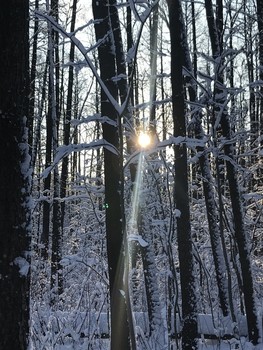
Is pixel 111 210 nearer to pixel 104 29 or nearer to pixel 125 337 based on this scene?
pixel 125 337

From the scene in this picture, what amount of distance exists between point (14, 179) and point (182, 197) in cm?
425

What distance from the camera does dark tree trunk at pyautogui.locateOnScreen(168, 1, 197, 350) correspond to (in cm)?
647

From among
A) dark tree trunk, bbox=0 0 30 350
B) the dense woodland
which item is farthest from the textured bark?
dark tree trunk, bbox=0 0 30 350

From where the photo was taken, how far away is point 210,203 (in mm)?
10180

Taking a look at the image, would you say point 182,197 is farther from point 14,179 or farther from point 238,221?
point 14,179

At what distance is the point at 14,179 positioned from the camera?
9.43ft

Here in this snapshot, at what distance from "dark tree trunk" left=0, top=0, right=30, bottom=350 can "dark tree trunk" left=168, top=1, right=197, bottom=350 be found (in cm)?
385

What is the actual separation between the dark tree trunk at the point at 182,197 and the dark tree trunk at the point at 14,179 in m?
3.85

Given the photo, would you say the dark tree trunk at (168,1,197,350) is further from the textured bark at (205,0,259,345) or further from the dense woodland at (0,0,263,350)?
the textured bark at (205,0,259,345)

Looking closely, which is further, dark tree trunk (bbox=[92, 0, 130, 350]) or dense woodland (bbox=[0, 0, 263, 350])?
dark tree trunk (bbox=[92, 0, 130, 350])

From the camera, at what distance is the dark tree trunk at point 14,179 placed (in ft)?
9.01

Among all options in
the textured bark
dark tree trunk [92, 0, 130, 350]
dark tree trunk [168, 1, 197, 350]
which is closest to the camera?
dark tree trunk [92, 0, 130, 350]

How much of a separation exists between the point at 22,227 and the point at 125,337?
9.45ft

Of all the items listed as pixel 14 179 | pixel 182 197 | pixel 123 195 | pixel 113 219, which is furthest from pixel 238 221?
pixel 14 179
